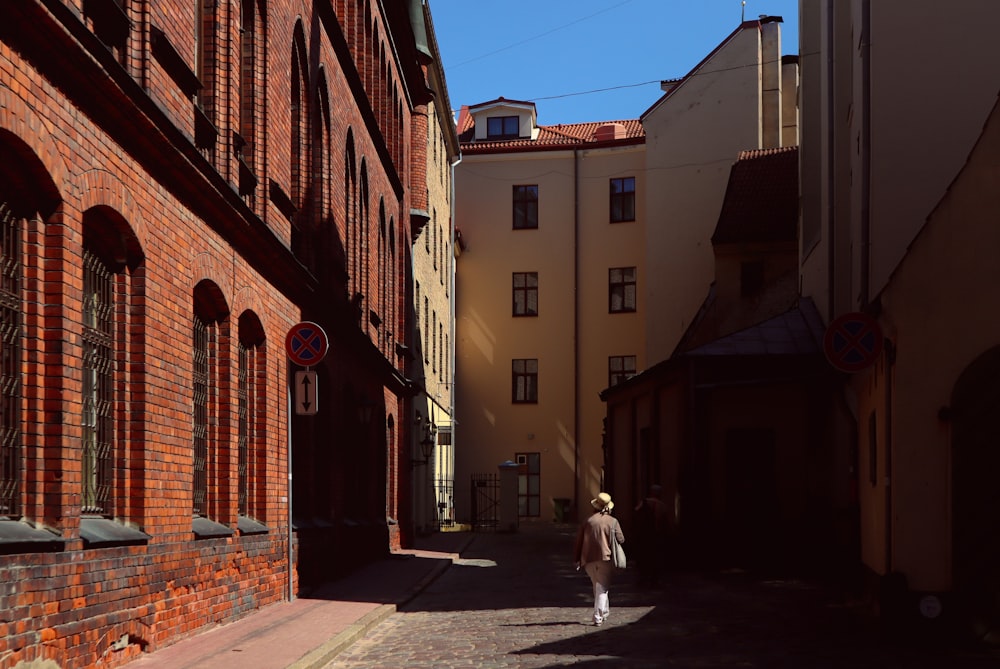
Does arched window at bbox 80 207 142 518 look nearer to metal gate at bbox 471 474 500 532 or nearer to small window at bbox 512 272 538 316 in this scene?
metal gate at bbox 471 474 500 532

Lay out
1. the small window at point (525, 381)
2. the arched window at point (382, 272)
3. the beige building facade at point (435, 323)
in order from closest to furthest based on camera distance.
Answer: the arched window at point (382, 272), the beige building facade at point (435, 323), the small window at point (525, 381)

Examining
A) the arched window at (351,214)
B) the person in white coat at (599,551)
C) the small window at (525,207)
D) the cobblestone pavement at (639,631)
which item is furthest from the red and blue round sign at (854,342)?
the small window at (525,207)

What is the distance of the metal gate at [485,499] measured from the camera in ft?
146

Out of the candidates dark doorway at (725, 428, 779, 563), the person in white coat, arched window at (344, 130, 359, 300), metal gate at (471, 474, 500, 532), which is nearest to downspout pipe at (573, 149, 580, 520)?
metal gate at (471, 474, 500, 532)

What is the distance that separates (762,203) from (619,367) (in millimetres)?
14260

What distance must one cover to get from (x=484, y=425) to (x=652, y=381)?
840 inches

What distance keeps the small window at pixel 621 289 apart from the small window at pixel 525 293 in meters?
2.81

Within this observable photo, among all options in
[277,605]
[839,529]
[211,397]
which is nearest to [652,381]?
[839,529]

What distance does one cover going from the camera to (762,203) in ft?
115

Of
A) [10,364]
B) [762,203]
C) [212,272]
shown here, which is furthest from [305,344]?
[762,203]

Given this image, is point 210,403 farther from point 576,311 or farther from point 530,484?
point 576,311

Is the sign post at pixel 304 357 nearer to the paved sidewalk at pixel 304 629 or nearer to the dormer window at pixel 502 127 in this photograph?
the paved sidewalk at pixel 304 629

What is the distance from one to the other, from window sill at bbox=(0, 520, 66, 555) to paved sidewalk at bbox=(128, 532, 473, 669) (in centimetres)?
185

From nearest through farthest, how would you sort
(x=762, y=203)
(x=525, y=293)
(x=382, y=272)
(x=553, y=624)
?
(x=553, y=624)
(x=382, y=272)
(x=762, y=203)
(x=525, y=293)
